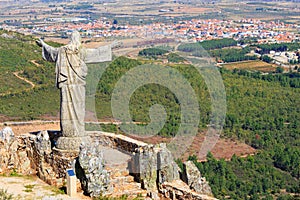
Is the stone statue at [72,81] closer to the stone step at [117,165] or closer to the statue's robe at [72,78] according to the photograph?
the statue's robe at [72,78]

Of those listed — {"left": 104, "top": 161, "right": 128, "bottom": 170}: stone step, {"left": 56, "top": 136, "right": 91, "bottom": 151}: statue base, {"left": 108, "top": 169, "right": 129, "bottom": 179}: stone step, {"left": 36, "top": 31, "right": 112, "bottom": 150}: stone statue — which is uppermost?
{"left": 36, "top": 31, "right": 112, "bottom": 150}: stone statue

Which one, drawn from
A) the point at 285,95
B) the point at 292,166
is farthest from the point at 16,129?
the point at 285,95

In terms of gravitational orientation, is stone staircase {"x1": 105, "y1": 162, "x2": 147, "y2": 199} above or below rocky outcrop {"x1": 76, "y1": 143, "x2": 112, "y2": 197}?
below

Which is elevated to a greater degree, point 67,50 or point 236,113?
point 67,50

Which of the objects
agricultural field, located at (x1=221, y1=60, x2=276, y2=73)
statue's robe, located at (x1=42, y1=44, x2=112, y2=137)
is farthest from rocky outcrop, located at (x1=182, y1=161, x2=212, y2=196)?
agricultural field, located at (x1=221, y1=60, x2=276, y2=73)

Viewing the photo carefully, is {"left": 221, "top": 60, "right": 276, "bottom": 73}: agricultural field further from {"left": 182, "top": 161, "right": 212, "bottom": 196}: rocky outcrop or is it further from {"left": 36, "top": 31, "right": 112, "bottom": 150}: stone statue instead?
{"left": 182, "top": 161, "right": 212, "bottom": 196}: rocky outcrop

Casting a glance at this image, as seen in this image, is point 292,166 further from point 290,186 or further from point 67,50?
point 67,50

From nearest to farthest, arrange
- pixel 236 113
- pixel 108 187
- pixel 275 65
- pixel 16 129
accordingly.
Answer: pixel 108 187 → pixel 16 129 → pixel 236 113 → pixel 275 65

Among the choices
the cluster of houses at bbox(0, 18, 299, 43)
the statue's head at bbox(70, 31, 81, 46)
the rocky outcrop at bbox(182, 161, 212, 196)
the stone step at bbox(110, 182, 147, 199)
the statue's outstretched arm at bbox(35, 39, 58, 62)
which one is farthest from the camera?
the cluster of houses at bbox(0, 18, 299, 43)
